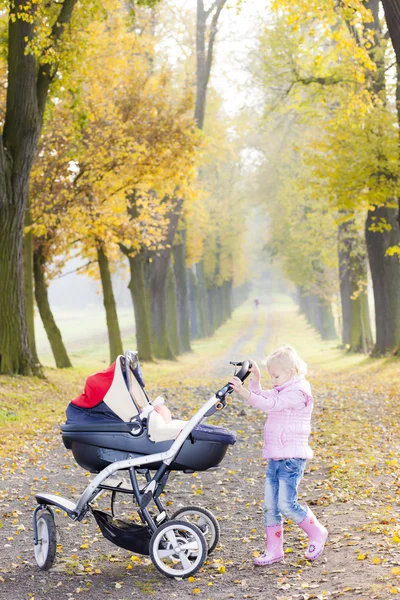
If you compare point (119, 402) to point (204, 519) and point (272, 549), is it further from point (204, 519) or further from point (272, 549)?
point (272, 549)

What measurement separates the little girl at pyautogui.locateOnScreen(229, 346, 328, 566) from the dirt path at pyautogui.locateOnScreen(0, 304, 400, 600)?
0.17m

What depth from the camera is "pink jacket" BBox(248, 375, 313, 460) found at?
221 inches

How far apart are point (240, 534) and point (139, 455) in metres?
1.50

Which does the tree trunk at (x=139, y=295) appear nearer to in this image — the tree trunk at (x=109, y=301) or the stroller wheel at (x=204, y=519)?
the tree trunk at (x=109, y=301)

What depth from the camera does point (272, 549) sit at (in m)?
5.70

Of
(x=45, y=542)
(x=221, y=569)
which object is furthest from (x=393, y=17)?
(x=45, y=542)

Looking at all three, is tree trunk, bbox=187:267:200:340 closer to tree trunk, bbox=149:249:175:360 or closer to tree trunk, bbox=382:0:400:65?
tree trunk, bbox=149:249:175:360

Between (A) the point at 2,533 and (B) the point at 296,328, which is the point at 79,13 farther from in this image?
(B) the point at 296,328

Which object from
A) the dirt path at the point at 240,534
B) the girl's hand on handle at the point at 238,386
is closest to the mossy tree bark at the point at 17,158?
the dirt path at the point at 240,534

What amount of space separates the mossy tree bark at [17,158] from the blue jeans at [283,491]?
1045 centimetres

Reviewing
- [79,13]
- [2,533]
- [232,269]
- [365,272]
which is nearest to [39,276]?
[79,13]

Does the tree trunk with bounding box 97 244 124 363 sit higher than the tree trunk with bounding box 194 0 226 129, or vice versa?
the tree trunk with bounding box 194 0 226 129

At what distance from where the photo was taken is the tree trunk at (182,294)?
1384 inches

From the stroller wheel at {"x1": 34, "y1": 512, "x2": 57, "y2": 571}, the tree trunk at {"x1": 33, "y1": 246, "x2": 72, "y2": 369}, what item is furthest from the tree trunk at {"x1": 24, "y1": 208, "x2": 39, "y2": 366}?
the stroller wheel at {"x1": 34, "y1": 512, "x2": 57, "y2": 571}
